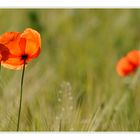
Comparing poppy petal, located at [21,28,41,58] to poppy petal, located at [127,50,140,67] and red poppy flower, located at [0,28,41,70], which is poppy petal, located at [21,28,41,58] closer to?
red poppy flower, located at [0,28,41,70]

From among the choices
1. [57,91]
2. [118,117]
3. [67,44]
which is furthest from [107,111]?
[67,44]

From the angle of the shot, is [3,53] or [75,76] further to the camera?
[75,76]

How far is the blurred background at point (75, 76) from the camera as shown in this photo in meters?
2.03

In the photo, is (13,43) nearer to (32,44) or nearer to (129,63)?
(32,44)

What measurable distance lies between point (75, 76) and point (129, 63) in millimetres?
175

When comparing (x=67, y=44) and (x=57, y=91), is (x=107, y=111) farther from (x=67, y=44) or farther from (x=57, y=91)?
(x=67, y=44)

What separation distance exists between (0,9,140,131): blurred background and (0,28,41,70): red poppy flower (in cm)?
3
